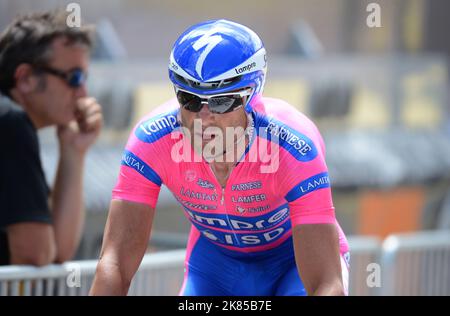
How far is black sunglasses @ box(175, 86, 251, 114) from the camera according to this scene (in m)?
3.17

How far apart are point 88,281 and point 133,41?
5.20 m

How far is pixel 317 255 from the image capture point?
10.4ft

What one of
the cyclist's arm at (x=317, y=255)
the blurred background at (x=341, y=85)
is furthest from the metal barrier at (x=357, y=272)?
the blurred background at (x=341, y=85)

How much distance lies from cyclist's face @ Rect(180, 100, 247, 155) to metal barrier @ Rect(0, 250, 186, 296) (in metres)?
1.63

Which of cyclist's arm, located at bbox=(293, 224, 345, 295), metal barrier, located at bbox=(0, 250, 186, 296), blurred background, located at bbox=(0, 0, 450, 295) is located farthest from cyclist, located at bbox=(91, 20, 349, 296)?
blurred background, located at bbox=(0, 0, 450, 295)

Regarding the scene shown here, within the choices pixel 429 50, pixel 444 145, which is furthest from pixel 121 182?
pixel 429 50

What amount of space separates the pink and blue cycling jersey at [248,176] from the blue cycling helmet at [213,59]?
33 centimetres

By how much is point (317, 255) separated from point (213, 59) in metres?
0.76

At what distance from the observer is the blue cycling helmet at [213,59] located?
10.2 feet

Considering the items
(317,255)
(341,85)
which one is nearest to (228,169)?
(317,255)

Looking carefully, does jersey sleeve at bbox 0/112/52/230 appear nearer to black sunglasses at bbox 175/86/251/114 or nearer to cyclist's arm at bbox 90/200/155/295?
cyclist's arm at bbox 90/200/155/295

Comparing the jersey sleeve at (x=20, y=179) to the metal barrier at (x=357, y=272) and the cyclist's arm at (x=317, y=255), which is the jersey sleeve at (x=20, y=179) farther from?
the cyclist's arm at (x=317, y=255)

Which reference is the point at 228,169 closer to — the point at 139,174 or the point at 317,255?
the point at 139,174
